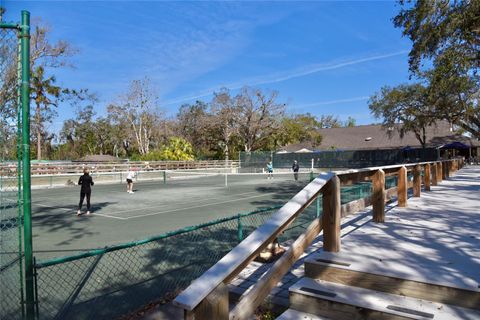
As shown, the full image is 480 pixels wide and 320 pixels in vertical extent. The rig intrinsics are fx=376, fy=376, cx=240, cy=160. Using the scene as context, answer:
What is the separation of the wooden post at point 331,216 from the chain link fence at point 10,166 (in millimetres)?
3268

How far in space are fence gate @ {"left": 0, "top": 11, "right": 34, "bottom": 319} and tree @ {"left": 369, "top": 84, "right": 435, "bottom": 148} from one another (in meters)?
41.2

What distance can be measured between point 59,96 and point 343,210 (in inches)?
1497

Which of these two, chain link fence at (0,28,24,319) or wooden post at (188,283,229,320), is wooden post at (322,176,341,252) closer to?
wooden post at (188,283,229,320)

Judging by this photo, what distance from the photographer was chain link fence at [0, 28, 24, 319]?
3.70 meters

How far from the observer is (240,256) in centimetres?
A: 276

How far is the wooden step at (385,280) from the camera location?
3344 millimetres

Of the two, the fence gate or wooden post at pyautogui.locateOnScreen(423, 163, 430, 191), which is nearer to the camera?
the fence gate

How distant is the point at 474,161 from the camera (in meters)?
47.0

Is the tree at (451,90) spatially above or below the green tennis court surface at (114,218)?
above

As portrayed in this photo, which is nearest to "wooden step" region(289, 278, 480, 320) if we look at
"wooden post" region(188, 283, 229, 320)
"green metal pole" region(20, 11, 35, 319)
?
"wooden post" region(188, 283, 229, 320)

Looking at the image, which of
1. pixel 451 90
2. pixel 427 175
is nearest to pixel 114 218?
pixel 427 175

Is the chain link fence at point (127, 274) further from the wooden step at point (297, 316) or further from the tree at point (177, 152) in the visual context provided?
the tree at point (177, 152)

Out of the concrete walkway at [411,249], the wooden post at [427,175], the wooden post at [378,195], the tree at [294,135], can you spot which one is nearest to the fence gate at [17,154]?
the concrete walkway at [411,249]

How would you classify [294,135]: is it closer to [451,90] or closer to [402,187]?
[451,90]
